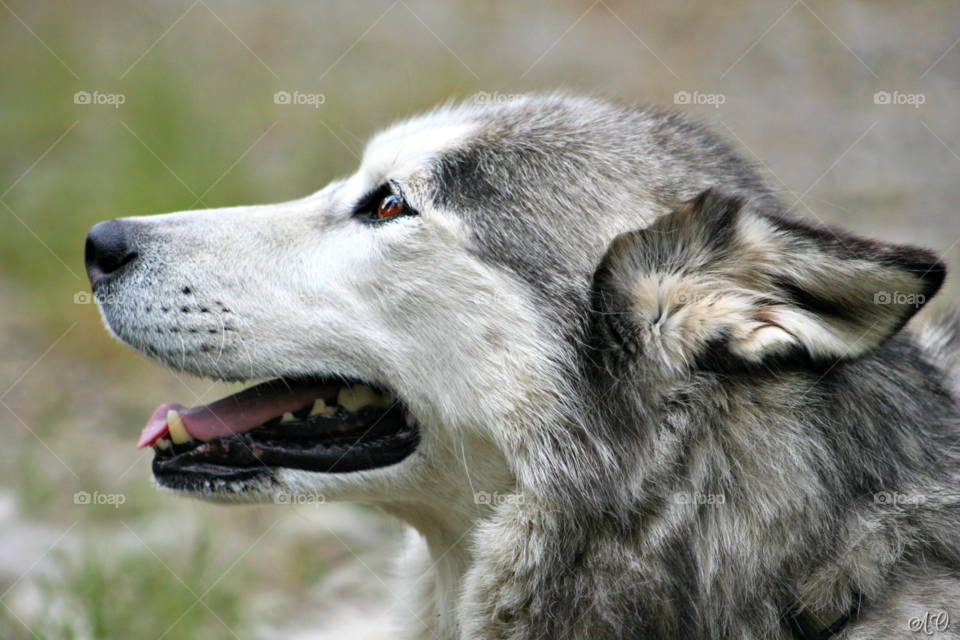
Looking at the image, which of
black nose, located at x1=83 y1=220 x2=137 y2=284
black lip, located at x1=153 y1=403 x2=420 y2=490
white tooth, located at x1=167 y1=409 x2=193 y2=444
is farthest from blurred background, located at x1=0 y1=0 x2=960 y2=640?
black nose, located at x1=83 y1=220 x2=137 y2=284

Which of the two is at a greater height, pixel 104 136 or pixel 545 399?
pixel 104 136

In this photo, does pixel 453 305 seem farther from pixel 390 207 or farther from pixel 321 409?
pixel 321 409

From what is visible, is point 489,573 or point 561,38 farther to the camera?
point 561,38

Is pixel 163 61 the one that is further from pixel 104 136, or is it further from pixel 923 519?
pixel 923 519

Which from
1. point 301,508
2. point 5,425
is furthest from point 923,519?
point 5,425

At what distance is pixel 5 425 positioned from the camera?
5.03m

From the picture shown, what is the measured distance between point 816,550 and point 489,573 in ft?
3.04

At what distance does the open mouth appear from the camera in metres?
2.60

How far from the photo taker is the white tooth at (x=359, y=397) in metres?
2.68

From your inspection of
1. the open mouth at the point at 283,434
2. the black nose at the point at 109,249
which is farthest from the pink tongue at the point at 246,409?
the black nose at the point at 109,249

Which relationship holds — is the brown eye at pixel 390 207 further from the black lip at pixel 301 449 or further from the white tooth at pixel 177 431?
the white tooth at pixel 177 431

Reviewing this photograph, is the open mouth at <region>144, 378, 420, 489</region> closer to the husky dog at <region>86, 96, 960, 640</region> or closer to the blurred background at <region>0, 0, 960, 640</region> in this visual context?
the husky dog at <region>86, 96, 960, 640</region>

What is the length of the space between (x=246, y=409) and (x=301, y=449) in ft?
0.85

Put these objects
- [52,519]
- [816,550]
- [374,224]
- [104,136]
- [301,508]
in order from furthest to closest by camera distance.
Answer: [104,136] < [301,508] < [52,519] < [374,224] < [816,550]
